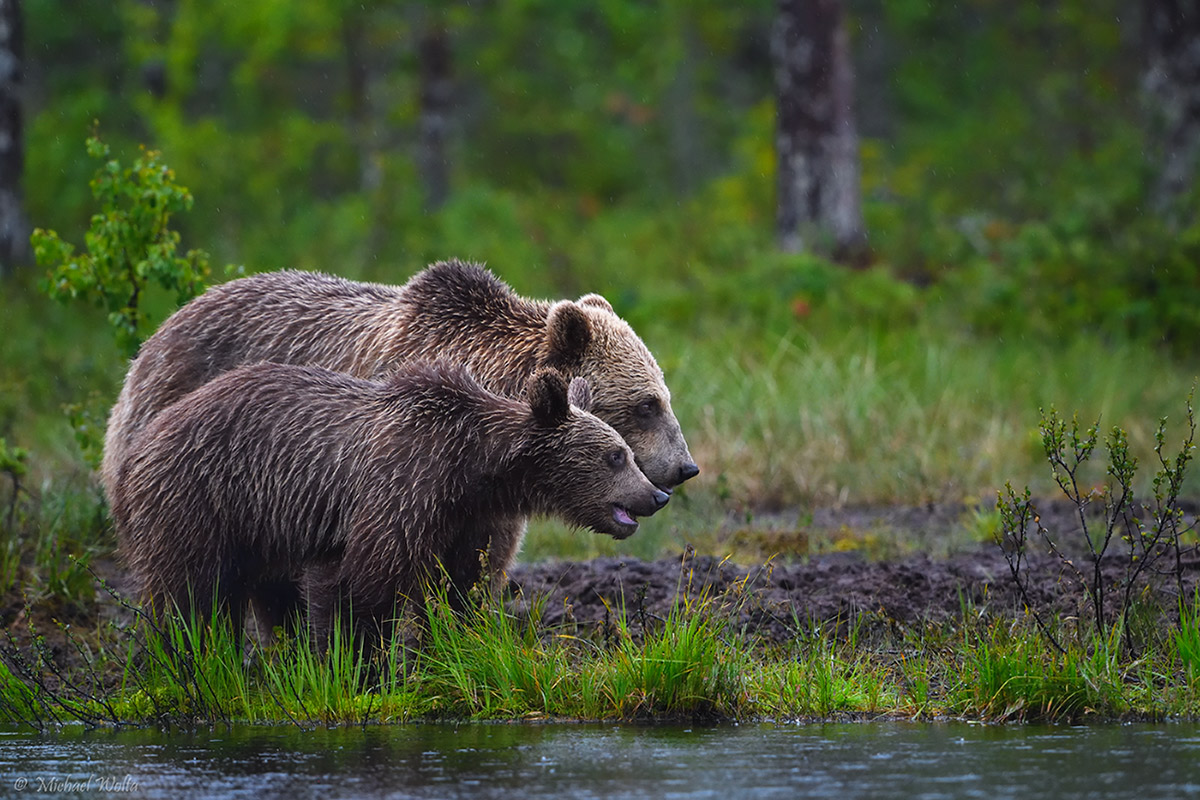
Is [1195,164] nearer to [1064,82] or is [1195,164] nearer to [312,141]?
[1064,82]

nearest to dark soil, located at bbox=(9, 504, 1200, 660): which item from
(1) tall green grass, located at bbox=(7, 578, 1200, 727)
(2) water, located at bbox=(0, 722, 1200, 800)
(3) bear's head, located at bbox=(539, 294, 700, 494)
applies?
(1) tall green grass, located at bbox=(7, 578, 1200, 727)

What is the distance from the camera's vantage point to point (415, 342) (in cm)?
852

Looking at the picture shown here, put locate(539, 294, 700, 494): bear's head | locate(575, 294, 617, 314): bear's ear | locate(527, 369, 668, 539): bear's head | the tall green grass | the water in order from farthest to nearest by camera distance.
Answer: locate(575, 294, 617, 314): bear's ear < locate(539, 294, 700, 494): bear's head < locate(527, 369, 668, 539): bear's head < the tall green grass < the water

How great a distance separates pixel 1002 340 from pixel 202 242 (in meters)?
13.9

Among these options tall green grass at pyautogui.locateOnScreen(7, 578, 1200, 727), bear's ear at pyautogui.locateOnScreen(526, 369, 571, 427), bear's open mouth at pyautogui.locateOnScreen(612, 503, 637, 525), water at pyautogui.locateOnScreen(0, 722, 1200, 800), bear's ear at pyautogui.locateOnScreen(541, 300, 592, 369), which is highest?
bear's ear at pyautogui.locateOnScreen(541, 300, 592, 369)

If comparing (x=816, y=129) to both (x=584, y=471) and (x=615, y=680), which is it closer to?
(x=584, y=471)

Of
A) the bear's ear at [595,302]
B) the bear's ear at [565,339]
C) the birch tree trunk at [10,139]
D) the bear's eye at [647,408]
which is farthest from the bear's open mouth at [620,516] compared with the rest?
the birch tree trunk at [10,139]

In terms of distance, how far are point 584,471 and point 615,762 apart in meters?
1.89

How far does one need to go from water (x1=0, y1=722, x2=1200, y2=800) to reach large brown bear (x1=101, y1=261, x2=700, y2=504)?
2158 mm

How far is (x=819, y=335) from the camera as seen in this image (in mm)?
16062

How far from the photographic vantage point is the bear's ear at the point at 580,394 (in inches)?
306

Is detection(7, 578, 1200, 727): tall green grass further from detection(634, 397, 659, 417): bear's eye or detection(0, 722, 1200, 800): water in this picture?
detection(634, 397, 659, 417): bear's eye

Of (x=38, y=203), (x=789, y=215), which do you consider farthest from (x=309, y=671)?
(x=38, y=203)

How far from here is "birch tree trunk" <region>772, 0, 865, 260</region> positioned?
1906 centimetres
